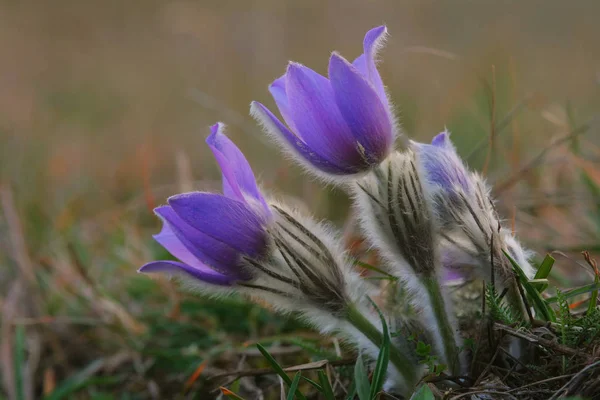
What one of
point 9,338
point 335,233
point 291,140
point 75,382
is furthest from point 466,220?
point 9,338

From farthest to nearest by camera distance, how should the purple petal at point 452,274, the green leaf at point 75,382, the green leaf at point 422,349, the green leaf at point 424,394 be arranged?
the green leaf at point 75,382
the purple petal at point 452,274
the green leaf at point 422,349
the green leaf at point 424,394

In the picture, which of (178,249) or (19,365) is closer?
(178,249)

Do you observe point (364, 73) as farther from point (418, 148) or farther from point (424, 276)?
point (424, 276)

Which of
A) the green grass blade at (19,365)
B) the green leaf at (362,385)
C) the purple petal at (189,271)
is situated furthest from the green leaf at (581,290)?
the green grass blade at (19,365)

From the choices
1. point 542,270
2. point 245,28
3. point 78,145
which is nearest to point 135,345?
point 542,270

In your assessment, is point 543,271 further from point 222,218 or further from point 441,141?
point 222,218

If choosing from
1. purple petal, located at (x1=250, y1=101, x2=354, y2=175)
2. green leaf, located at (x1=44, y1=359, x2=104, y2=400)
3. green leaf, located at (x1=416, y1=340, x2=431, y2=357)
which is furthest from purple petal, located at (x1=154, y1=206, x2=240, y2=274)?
green leaf, located at (x1=44, y1=359, x2=104, y2=400)

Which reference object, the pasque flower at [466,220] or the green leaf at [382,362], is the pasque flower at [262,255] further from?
the pasque flower at [466,220]
